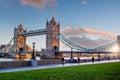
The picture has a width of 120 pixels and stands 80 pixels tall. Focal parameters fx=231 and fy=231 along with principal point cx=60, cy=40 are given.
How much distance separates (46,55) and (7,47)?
151 feet

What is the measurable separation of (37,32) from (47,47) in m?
12.6

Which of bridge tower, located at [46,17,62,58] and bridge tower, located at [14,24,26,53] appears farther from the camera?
bridge tower, located at [14,24,26,53]

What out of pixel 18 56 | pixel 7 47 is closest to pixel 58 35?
pixel 18 56

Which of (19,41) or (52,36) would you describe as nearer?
(52,36)

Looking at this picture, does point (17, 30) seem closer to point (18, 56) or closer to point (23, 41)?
A: point (23, 41)

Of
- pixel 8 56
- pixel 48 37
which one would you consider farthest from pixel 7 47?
pixel 48 37

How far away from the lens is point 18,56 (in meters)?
101

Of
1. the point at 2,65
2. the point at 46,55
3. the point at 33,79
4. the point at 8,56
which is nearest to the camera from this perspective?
the point at 33,79

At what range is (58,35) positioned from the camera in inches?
3932

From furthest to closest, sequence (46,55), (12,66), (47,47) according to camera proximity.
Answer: (47,47)
(46,55)
(12,66)

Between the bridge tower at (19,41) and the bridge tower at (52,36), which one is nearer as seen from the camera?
the bridge tower at (52,36)

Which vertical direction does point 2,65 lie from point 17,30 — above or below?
below

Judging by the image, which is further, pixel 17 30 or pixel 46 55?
pixel 17 30

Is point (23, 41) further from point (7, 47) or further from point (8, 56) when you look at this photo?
point (8, 56)
